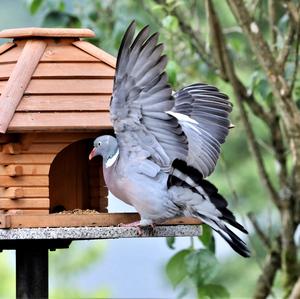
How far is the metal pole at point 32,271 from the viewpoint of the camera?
191 inches

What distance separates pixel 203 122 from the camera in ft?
16.1

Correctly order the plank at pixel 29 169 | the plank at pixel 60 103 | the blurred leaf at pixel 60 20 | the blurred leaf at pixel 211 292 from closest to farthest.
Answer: the plank at pixel 60 103, the plank at pixel 29 169, the blurred leaf at pixel 211 292, the blurred leaf at pixel 60 20

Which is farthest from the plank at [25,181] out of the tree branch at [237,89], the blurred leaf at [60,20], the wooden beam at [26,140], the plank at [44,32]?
the tree branch at [237,89]

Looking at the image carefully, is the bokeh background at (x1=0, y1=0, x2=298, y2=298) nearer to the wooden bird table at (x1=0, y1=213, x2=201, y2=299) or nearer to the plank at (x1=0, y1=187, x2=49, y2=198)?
the wooden bird table at (x1=0, y1=213, x2=201, y2=299)

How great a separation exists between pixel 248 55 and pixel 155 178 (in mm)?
6966

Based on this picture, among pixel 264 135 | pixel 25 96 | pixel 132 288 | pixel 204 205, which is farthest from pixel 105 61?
pixel 132 288

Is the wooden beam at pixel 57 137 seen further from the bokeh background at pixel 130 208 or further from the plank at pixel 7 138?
the bokeh background at pixel 130 208

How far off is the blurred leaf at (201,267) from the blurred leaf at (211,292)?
0.18 meters

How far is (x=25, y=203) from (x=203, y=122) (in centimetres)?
79

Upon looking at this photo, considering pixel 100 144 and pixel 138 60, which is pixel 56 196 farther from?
pixel 138 60

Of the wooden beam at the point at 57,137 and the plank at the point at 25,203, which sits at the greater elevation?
the wooden beam at the point at 57,137

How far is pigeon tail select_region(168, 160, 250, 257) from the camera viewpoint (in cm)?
450

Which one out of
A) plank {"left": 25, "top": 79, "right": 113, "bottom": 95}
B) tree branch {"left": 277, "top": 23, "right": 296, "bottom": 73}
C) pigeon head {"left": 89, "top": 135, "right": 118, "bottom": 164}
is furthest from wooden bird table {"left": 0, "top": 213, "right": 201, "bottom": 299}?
tree branch {"left": 277, "top": 23, "right": 296, "bottom": 73}

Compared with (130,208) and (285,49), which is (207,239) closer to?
(285,49)
